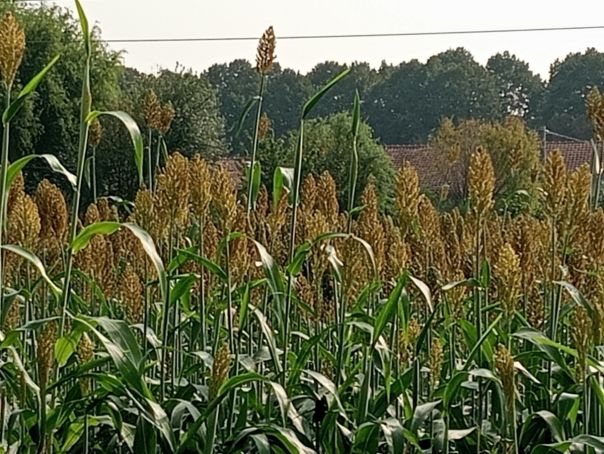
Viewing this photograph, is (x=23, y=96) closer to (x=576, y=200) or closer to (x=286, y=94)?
(x=576, y=200)

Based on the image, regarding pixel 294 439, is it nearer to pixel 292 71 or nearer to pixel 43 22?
pixel 43 22

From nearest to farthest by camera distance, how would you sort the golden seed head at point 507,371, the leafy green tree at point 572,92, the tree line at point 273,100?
the golden seed head at point 507,371 < the tree line at point 273,100 < the leafy green tree at point 572,92

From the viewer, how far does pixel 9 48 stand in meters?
1.60

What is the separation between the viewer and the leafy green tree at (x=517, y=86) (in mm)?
38125

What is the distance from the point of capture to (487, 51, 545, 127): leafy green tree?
3812cm

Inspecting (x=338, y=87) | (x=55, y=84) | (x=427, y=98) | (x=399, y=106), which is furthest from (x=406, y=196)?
(x=427, y=98)

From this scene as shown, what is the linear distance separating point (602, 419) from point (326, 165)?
10868 millimetres

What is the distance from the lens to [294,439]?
5.89 feet

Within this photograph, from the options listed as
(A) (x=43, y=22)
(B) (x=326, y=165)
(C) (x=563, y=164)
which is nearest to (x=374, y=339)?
(C) (x=563, y=164)

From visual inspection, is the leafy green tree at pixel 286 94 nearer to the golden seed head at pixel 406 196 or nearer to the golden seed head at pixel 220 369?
the golden seed head at pixel 406 196

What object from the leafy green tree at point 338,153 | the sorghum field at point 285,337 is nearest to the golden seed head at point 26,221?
the sorghum field at point 285,337

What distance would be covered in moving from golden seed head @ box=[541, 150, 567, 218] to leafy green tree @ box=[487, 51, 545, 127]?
36.0 m

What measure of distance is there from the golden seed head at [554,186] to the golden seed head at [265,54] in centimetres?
64

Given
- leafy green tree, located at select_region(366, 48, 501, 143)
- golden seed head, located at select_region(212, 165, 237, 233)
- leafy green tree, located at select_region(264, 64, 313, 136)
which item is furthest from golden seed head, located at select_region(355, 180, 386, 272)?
leafy green tree, located at select_region(366, 48, 501, 143)
